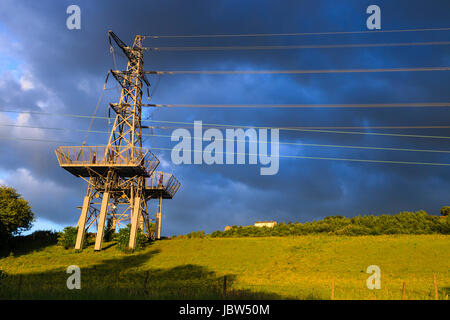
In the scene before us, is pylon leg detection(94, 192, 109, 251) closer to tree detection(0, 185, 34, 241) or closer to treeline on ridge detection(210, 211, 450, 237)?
tree detection(0, 185, 34, 241)

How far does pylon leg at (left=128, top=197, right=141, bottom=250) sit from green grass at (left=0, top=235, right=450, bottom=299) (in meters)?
1.73

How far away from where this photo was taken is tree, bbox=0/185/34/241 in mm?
44859

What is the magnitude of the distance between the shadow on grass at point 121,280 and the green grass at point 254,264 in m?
0.08

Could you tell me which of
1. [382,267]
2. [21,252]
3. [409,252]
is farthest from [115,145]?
[409,252]

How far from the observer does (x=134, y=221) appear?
44406mm

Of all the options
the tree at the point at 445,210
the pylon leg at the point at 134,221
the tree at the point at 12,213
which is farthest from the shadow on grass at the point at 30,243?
the tree at the point at 445,210

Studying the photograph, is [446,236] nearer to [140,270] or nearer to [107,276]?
[140,270]

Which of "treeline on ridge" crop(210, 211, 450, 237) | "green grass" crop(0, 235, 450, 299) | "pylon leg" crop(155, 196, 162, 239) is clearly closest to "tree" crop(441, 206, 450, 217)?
"treeline on ridge" crop(210, 211, 450, 237)

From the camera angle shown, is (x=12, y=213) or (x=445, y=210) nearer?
(x=12, y=213)

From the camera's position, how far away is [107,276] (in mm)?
28766

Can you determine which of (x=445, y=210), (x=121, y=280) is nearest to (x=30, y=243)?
(x=121, y=280)

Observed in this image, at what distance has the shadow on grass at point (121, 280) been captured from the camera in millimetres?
15941

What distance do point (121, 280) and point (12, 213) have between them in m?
27.2

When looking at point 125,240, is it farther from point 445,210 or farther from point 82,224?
point 445,210
